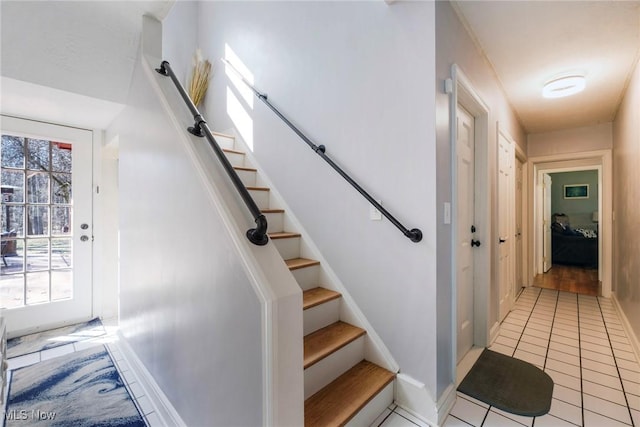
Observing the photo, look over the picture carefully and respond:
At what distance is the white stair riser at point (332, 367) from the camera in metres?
1.48

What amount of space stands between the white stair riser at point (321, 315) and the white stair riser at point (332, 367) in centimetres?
23

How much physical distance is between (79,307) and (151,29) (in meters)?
2.69

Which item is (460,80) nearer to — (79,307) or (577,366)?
(577,366)

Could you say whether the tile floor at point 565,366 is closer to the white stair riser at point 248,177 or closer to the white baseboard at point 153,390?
the white baseboard at point 153,390

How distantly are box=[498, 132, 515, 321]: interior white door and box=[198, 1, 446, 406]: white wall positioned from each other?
5.23ft

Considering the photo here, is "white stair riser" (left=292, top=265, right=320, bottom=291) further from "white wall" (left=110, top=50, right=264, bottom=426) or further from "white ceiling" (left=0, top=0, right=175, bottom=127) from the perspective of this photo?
"white ceiling" (left=0, top=0, right=175, bottom=127)

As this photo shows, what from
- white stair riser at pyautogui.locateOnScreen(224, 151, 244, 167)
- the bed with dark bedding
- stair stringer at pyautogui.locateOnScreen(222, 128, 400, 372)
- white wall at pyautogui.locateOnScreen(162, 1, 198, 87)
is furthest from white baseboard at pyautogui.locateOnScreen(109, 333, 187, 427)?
the bed with dark bedding

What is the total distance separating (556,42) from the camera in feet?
6.93

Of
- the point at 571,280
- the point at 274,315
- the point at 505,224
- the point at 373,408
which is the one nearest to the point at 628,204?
the point at 505,224

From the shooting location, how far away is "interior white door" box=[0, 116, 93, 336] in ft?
8.09

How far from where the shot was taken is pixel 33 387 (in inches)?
71.9

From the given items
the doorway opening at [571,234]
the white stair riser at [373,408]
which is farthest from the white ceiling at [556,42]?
the doorway opening at [571,234]

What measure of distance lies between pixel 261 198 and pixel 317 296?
1.01 meters

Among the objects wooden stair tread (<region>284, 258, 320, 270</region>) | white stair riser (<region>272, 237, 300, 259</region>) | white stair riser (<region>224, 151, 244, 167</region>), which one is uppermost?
white stair riser (<region>224, 151, 244, 167</region>)
